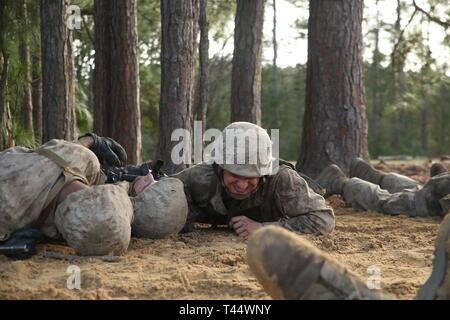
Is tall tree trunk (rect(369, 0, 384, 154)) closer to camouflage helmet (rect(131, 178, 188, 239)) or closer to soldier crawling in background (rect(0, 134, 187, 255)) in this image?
camouflage helmet (rect(131, 178, 188, 239))

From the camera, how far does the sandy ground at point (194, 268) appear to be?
2746 millimetres

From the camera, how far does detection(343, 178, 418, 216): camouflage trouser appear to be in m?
5.71

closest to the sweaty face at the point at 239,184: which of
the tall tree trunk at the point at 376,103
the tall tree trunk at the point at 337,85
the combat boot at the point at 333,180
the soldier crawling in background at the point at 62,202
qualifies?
the soldier crawling in background at the point at 62,202

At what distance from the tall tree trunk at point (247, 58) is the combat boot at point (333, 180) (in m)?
3.76

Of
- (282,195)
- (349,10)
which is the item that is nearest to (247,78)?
(349,10)

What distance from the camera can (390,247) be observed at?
407 cm

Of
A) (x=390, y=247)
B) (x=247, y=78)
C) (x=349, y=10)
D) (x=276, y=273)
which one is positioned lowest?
(x=390, y=247)

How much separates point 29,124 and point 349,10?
7.01 m
